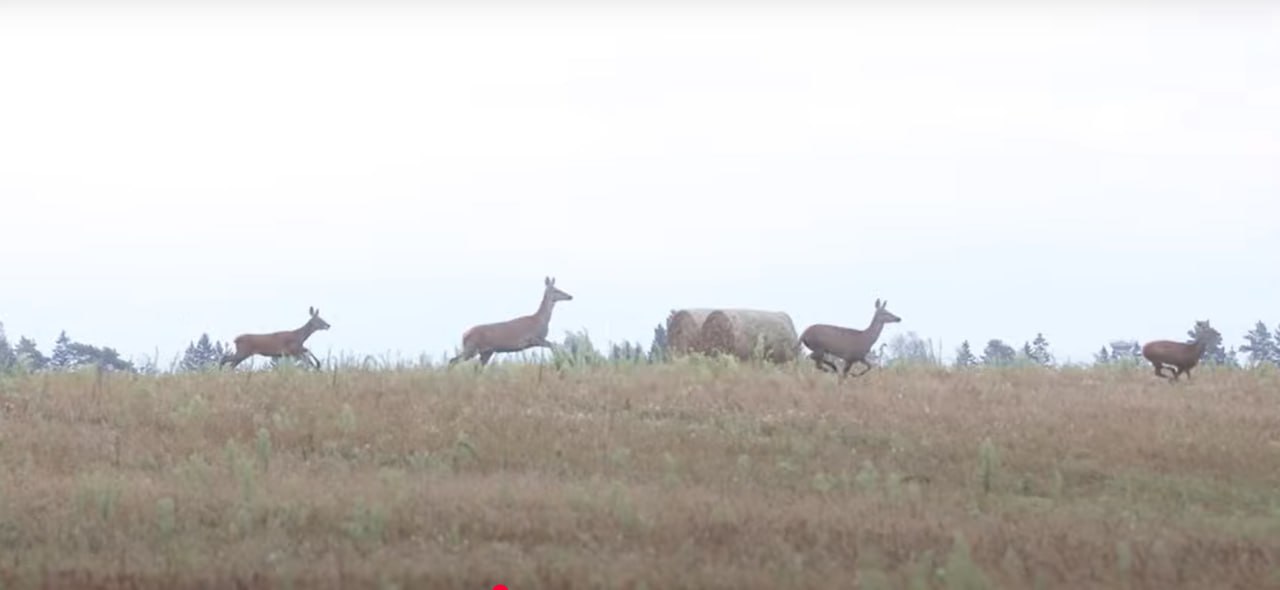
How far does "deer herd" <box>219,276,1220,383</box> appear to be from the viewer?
2325cm

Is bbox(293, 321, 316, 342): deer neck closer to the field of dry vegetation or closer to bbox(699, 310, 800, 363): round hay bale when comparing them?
the field of dry vegetation

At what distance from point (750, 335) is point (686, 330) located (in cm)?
164

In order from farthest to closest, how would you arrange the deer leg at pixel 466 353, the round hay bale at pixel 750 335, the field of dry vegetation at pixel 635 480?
the round hay bale at pixel 750 335
the deer leg at pixel 466 353
the field of dry vegetation at pixel 635 480

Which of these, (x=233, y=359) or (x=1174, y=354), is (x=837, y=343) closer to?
(x=1174, y=354)

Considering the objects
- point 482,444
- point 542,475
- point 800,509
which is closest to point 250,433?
point 482,444

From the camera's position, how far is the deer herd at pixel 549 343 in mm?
23250

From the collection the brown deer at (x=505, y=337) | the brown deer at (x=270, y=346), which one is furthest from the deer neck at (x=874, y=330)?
the brown deer at (x=270, y=346)

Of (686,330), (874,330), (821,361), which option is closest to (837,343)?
(821,361)

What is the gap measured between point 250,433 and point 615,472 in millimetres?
4566

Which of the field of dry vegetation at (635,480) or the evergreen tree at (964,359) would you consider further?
the evergreen tree at (964,359)

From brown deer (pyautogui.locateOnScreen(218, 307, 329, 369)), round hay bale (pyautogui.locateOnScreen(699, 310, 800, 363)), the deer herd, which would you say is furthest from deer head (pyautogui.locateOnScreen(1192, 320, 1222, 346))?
brown deer (pyautogui.locateOnScreen(218, 307, 329, 369))

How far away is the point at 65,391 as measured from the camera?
19.5 meters

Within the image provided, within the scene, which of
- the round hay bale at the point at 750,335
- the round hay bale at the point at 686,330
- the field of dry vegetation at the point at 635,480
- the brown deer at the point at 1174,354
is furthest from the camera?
the round hay bale at the point at 686,330

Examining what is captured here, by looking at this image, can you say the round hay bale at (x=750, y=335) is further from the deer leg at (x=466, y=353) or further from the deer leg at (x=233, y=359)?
the deer leg at (x=233, y=359)
